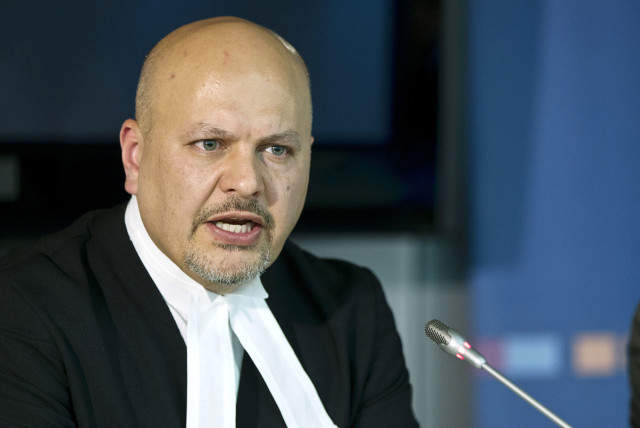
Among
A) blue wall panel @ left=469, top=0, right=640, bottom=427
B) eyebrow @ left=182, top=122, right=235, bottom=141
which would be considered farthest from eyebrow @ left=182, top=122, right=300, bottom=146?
blue wall panel @ left=469, top=0, right=640, bottom=427

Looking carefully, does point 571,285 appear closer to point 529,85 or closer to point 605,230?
point 605,230

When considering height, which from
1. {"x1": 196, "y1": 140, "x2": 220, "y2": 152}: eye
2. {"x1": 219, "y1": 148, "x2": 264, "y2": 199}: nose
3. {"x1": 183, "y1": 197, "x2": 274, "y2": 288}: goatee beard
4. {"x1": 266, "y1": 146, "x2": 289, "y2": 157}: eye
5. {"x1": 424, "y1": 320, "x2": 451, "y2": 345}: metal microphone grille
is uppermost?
{"x1": 196, "y1": 140, "x2": 220, "y2": 152}: eye

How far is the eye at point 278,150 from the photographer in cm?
146

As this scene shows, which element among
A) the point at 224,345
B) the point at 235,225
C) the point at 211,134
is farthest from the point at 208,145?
the point at 224,345

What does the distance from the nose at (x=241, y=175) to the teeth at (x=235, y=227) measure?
60mm

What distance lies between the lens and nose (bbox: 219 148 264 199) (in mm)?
1380

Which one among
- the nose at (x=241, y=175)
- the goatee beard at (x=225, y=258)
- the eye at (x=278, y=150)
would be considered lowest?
the goatee beard at (x=225, y=258)

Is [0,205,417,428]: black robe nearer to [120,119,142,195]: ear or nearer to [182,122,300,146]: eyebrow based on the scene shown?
[120,119,142,195]: ear

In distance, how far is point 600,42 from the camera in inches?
98.6

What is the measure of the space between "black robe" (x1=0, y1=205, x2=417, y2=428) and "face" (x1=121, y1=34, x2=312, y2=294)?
0.13m

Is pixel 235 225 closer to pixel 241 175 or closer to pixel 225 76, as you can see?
pixel 241 175

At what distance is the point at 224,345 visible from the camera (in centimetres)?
145

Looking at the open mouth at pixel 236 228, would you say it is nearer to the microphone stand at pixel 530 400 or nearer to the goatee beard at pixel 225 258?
the goatee beard at pixel 225 258

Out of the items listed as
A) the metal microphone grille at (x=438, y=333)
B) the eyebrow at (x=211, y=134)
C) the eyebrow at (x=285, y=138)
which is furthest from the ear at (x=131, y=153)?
the metal microphone grille at (x=438, y=333)
